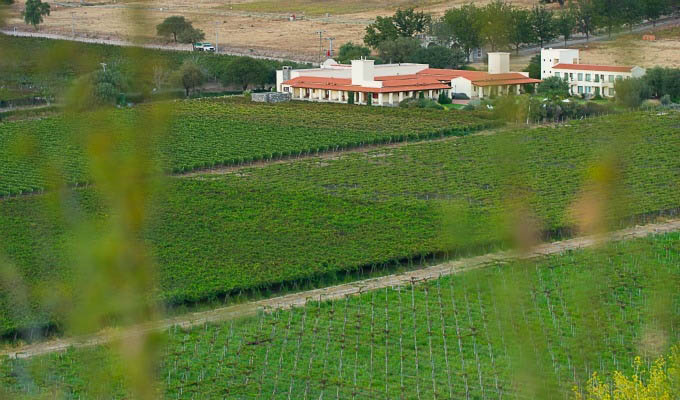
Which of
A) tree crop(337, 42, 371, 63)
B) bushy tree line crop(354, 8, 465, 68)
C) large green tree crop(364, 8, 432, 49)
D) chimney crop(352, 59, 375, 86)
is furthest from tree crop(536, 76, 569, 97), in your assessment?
large green tree crop(364, 8, 432, 49)

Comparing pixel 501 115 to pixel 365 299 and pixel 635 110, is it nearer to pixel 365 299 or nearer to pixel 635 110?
pixel 635 110

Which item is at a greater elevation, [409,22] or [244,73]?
[409,22]

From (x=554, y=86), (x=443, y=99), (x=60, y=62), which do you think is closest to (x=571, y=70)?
(x=554, y=86)

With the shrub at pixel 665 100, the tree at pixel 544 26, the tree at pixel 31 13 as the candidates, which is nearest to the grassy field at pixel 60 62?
the tree at pixel 31 13

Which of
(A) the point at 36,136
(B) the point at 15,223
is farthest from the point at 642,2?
(B) the point at 15,223

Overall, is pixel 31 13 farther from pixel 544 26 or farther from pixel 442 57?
pixel 544 26
